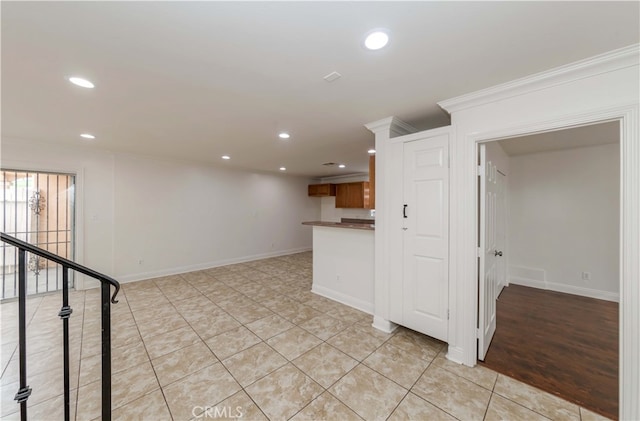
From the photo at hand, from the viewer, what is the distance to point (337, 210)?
7918mm

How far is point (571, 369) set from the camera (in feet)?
7.02

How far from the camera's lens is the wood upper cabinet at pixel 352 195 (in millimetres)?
6793

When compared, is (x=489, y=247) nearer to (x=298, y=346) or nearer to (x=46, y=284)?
(x=298, y=346)

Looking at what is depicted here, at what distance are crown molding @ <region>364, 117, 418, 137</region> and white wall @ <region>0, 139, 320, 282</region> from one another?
4396mm

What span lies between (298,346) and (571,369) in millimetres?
2517

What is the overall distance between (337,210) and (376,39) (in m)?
6.57

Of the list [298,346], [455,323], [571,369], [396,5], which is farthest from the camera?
[298,346]

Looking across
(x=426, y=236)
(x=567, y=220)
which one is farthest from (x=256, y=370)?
(x=567, y=220)

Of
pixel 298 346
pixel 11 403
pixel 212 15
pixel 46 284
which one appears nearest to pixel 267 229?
pixel 46 284

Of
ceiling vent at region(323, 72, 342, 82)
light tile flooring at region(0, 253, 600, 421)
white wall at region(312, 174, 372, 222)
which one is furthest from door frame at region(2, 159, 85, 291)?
white wall at region(312, 174, 372, 222)

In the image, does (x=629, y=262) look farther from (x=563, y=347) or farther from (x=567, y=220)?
(x=567, y=220)

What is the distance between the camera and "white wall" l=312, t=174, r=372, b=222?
23.8ft

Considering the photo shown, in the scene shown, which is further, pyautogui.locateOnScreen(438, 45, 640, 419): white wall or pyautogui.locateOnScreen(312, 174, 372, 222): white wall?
pyautogui.locateOnScreen(312, 174, 372, 222): white wall

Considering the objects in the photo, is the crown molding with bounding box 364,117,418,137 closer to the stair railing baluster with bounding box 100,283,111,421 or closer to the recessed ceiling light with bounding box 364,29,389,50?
the recessed ceiling light with bounding box 364,29,389,50
